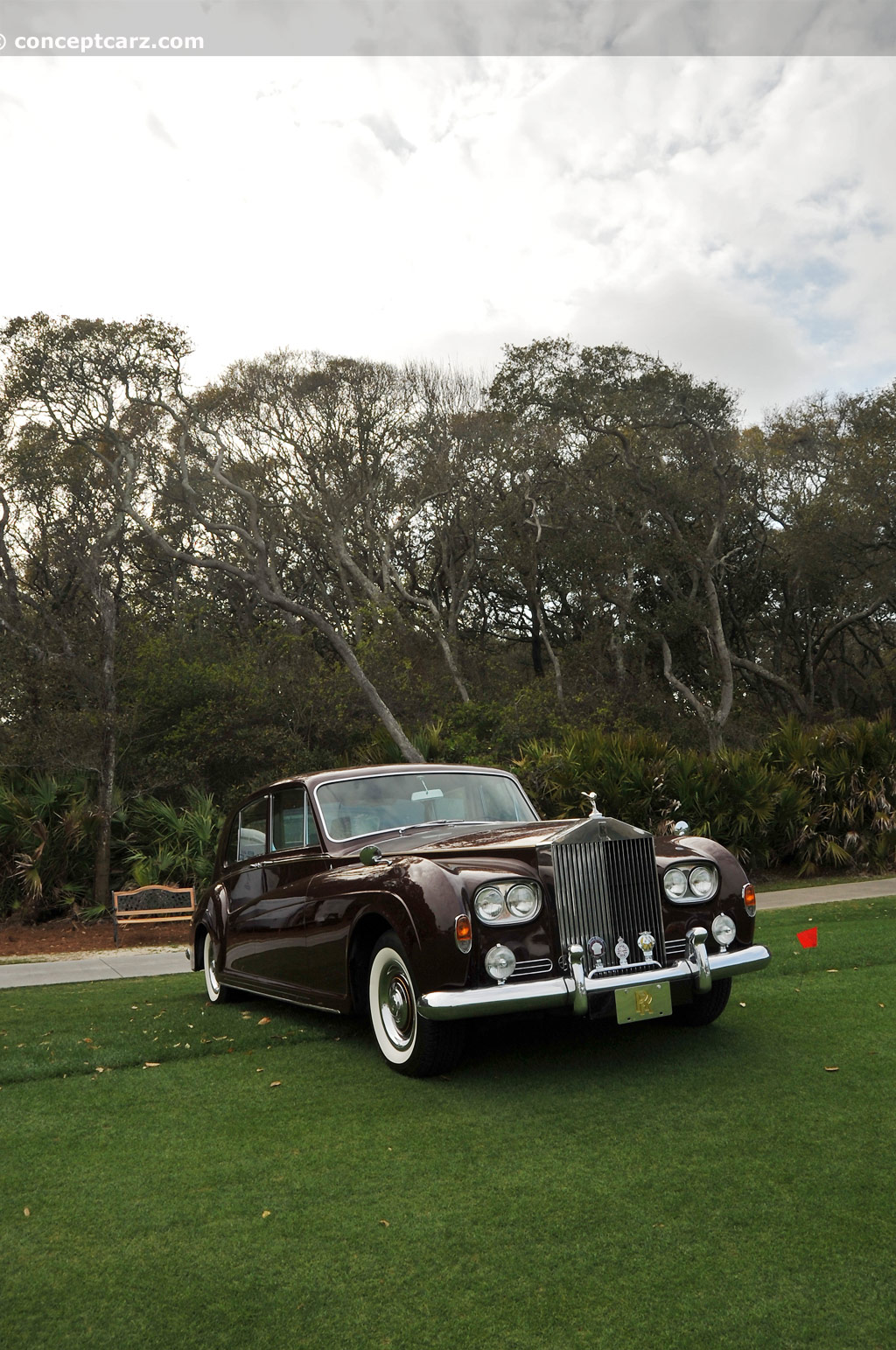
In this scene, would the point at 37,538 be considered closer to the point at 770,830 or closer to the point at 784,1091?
the point at 770,830

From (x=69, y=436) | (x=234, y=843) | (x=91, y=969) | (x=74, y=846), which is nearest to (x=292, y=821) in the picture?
(x=234, y=843)

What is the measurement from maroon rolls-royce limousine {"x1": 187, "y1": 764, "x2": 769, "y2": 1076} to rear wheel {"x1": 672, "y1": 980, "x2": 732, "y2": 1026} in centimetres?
1

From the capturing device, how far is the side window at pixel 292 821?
6695 millimetres

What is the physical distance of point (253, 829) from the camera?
744 centimetres

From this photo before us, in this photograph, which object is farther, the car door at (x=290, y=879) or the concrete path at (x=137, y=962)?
the concrete path at (x=137, y=962)

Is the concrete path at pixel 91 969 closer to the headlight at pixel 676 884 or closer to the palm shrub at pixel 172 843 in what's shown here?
the palm shrub at pixel 172 843

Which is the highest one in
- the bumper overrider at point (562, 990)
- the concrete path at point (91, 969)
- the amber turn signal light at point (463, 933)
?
the amber turn signal light at point (463, 933)

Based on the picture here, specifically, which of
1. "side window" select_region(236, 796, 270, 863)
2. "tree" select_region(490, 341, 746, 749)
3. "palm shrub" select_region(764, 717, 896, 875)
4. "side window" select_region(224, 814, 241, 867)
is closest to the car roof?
"side window" select_region(236, 796, 270, 863)

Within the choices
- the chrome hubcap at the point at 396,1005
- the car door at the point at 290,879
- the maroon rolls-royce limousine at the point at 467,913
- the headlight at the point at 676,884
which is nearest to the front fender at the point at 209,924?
the maroon rolls-royce limousine at the point at 467,913

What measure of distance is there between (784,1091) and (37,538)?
893 inches

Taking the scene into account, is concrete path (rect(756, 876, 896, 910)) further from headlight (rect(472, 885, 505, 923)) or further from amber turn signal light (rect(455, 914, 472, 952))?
amber turn signal light (rect(455, 914, 472, 952))

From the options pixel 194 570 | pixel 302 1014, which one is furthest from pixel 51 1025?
pixel 194 570

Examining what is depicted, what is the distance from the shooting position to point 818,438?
34.7 meters

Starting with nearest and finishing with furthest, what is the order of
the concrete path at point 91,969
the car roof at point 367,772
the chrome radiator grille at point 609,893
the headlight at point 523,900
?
1. the headlight at point 523,900
2. the chrome radiator grille at point 609,893
3. the car roof at point 367,772
4. the concrete path at point 91,969
